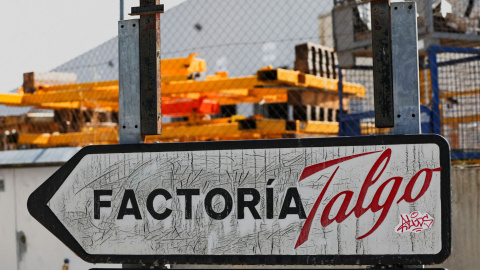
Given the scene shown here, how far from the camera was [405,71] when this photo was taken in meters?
1.86

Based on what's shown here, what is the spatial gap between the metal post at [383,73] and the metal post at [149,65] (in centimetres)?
77

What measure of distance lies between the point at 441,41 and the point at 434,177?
5640 millimetres

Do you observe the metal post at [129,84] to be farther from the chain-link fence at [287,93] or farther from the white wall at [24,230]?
the chain-link fence at [287,93]

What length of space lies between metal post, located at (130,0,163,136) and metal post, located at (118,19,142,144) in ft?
0.06

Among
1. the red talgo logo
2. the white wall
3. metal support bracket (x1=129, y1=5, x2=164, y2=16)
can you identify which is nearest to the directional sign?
the red talgo logo

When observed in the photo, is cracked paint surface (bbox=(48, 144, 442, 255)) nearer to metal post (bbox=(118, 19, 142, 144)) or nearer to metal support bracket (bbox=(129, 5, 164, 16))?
metal post (bbox=(118, 19, 142, 144))

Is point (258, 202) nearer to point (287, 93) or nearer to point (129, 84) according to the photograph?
point (129, 84)

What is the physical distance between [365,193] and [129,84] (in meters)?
0.92

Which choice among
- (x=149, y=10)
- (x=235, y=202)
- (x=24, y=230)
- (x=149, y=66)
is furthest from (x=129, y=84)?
(x=24, y=230)

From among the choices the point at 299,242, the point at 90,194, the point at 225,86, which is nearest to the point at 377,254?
the point at 299,242

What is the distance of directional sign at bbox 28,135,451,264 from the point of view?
1.79 meters

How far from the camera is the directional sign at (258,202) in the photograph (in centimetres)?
179

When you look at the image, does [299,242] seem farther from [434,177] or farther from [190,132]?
[190,132]

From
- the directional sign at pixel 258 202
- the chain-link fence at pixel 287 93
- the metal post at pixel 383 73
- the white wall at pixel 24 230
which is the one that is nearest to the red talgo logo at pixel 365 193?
the directional sign at pixel 258 202
